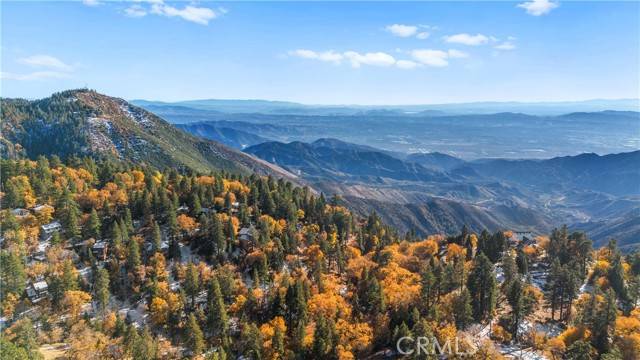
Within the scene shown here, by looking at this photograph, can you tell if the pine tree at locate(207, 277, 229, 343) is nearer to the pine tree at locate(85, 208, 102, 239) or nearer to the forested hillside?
the forested hillside

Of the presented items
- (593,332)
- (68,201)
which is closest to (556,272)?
(593,332)

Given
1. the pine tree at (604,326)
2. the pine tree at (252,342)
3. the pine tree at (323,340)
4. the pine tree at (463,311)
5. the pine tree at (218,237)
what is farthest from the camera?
the pine tree at (218,237)

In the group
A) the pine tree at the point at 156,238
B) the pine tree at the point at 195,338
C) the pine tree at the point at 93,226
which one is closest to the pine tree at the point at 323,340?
the pine tree at the point at 195,338

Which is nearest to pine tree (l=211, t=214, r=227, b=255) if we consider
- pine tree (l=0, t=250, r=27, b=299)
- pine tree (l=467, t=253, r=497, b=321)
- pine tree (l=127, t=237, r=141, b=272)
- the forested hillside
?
the forested hillside

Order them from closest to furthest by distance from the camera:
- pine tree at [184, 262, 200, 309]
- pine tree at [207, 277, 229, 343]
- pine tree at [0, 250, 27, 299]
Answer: pine tree at [0, 250, 27, 299], pine tree at [207, 277, 229, 343], pine tree at [184, 262, 200, 309]

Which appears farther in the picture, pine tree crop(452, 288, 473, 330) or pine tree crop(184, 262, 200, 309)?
pine tree crop(184, 262, 200, 309)

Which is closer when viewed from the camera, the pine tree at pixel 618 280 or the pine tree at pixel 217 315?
the pine tree at pixel 217 315

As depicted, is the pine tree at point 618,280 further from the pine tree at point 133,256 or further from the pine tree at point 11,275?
the pine tree at point 11,275

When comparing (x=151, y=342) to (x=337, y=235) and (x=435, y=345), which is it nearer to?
(x=435, y=345)
